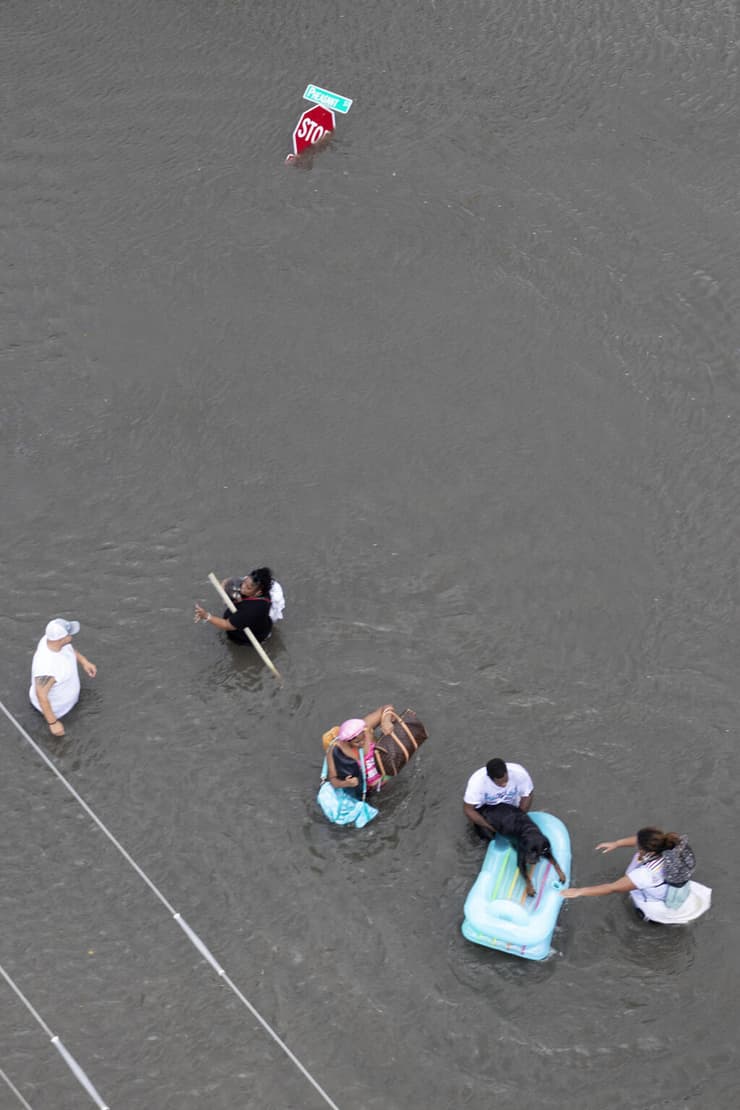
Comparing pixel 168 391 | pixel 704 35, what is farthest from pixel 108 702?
pixel 704 35

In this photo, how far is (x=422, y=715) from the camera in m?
10.2

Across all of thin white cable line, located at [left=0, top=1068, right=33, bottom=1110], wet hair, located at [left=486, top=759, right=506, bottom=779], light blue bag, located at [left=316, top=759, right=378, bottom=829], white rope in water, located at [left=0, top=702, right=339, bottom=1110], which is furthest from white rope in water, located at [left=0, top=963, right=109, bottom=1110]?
wet hair, located at [left=486, top=759, right=506, bottom=779]

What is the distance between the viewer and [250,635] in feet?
33.5

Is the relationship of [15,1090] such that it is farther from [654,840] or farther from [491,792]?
[654,840]

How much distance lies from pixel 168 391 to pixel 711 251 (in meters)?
6.01

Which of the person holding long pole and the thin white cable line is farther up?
the person holding long pole

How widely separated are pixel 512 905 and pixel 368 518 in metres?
4.10

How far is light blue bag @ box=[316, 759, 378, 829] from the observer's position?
944cm

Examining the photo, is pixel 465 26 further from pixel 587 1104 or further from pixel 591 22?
pixel 587 1104

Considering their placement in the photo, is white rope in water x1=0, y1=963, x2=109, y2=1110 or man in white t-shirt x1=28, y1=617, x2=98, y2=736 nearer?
white rope in water x1=0, y1=963, x2=109, y2=1110

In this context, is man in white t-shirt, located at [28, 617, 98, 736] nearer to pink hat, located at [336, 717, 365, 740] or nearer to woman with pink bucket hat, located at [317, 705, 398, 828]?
woman with pink bucket hat, located at [317, 705, 398, 828]

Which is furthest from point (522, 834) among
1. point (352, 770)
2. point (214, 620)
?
point (214, 620)

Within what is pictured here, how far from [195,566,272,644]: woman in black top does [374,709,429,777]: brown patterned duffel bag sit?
4.83ft

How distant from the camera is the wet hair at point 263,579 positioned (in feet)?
33.4
